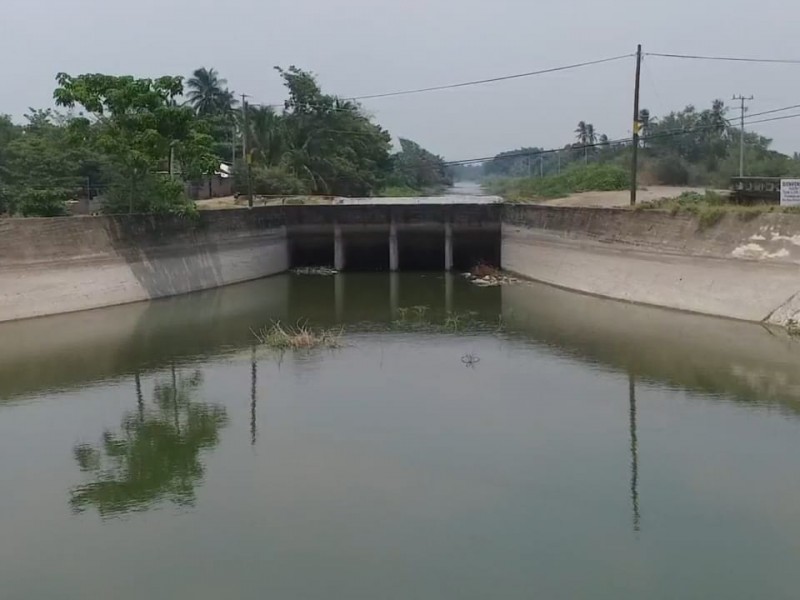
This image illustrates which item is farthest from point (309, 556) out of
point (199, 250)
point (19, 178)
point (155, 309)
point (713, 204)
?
point (19, 178)

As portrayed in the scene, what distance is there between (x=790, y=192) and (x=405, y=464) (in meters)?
14.7

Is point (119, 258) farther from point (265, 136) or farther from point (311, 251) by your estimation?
point (265, 136)

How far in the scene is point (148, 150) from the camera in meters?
23.6

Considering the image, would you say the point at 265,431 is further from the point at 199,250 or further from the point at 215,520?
the point at 199,250

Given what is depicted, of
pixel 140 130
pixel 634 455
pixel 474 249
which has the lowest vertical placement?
pixel 634 455

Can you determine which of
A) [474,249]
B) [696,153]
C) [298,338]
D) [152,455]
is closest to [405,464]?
[152,455]

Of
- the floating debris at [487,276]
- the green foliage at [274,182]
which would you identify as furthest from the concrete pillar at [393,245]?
the green foliage at [274,182]

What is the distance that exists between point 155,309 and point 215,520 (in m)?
14.6

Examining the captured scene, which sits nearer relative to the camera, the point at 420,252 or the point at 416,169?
the point at 420,252

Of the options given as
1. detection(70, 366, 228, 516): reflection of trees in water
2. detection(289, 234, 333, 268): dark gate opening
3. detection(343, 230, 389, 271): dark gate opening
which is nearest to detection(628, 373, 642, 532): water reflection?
detection(70, 366, 228, 516): reflection of trees in water

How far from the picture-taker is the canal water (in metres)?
8.03

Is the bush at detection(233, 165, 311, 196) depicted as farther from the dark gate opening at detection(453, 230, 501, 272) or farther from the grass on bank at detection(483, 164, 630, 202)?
the dark gate opening at detection(453, 230, 501, 272)

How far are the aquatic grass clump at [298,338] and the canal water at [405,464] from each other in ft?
1.15

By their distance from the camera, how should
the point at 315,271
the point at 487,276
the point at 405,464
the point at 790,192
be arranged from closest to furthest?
the point at 405,464, the point at 790,192, the point at 487,276, the point at 315,271
